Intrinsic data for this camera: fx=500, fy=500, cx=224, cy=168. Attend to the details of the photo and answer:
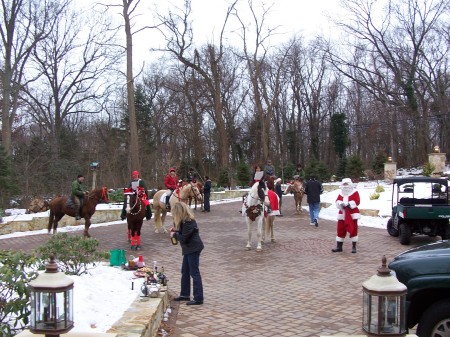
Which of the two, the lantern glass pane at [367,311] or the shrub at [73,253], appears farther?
the shrub at [73,253]

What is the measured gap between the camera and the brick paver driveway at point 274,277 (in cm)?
684

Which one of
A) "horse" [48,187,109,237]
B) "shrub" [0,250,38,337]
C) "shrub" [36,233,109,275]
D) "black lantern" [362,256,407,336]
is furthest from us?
"horse" [48,187,109,237]

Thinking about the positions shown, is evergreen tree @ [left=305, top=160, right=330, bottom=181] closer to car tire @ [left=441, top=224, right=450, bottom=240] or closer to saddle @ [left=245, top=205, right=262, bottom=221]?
car tire @ [left=441, top=224, right=450, bottom=240]

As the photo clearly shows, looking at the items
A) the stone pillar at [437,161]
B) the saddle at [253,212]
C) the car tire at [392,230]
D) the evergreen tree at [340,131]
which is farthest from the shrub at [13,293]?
the evergreen tree at [340,131]

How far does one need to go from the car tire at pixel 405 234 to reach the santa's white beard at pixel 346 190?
205 cm

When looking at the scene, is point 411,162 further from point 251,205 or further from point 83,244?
point 83,244

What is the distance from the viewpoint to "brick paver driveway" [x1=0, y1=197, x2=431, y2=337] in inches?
269

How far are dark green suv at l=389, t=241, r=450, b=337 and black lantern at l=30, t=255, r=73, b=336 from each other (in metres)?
3.41

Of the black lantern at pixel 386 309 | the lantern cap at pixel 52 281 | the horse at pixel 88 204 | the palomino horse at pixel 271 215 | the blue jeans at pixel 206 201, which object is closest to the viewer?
the black lantern at pixel 386 309

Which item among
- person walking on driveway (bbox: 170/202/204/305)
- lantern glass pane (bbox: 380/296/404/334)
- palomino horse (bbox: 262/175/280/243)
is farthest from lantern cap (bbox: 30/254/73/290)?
palomino horse (bbox: 262/175/280/243)

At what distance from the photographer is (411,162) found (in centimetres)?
4534

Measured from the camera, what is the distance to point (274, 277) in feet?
Result: 32.7

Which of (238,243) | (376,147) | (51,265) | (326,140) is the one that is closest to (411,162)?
(376,147)

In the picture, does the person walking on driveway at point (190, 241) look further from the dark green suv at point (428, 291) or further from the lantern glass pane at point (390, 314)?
the lantern glass pane at point (390, 314)
